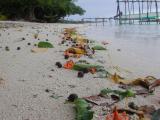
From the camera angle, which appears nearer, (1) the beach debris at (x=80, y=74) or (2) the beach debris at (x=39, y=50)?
(1) the beach debris at (x=80, y=74)

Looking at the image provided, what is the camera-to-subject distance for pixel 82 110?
9.73 ft

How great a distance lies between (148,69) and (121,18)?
58350 millimetres

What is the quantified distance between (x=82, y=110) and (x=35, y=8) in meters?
44.1

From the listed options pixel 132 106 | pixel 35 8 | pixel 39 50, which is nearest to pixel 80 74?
pixel 132 106

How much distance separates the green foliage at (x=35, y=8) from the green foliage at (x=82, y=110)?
37898 mm

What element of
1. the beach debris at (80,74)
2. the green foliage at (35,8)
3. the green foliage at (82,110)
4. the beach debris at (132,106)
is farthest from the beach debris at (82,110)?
the green foliage at (35,8)

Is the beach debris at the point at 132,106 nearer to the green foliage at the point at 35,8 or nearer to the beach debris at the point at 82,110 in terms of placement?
the beach debris at the point at 82,110

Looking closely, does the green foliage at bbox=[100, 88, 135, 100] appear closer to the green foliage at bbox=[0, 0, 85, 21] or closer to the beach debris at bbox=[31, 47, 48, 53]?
the beach debris at bbox=[31, 47, 48, 53]

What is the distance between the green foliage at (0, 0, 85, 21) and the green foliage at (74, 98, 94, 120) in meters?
37.9

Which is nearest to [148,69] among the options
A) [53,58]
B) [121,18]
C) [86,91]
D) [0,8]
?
[53,58]

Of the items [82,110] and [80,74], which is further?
[80,74]

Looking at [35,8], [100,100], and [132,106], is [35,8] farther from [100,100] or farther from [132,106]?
[132,106]

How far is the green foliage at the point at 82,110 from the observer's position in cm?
279

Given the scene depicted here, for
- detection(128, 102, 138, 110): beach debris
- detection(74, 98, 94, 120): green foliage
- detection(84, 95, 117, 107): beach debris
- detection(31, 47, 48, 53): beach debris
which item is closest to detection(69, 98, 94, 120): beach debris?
detection(74, 98, 94, 120): green foliage
